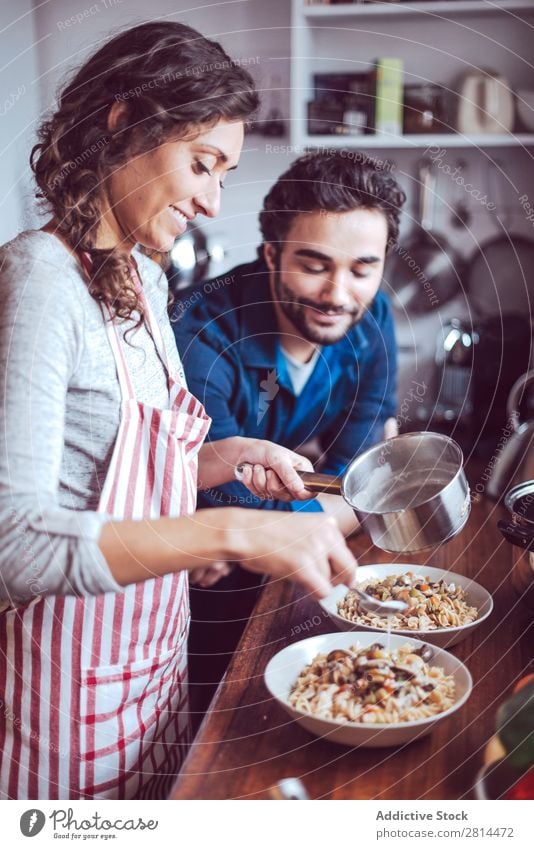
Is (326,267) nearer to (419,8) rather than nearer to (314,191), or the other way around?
(314,191)

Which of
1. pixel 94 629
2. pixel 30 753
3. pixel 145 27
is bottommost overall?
pixel 30 753

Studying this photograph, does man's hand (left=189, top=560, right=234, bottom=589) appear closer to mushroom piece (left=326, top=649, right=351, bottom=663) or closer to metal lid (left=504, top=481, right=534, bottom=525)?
mushroom piece (left=326, top=649, right=351, bottom=663)

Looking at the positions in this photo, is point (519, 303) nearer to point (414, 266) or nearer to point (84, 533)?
point (414, 266)

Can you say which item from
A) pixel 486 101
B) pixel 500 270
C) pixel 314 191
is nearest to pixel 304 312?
pixel 314 191

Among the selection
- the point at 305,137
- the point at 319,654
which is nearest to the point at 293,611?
the point at 319,654

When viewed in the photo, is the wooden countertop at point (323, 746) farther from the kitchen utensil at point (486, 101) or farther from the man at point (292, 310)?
the kitchen utensil at point (486, 101)

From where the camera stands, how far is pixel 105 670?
628mm

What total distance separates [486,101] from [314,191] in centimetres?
28

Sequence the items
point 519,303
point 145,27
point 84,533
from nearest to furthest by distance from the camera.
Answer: point 84,533, point 145,27, point 519,303

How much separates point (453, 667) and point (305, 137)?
0.53 m

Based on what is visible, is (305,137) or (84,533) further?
(305,137)

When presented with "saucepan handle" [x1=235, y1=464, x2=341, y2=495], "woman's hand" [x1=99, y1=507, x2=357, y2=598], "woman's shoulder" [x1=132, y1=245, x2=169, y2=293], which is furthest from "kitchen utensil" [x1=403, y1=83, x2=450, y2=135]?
"woman's hand" [x1=99, y1=507, x2=357, y2=598]

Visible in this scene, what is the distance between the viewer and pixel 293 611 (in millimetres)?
725

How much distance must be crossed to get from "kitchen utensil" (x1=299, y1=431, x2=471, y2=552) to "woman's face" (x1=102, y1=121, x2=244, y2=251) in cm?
25
